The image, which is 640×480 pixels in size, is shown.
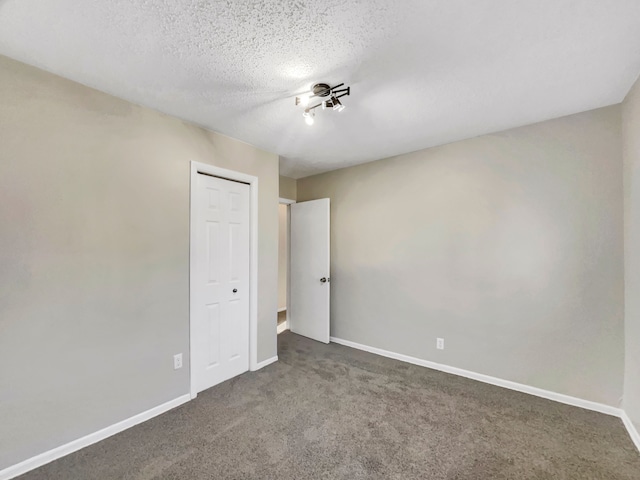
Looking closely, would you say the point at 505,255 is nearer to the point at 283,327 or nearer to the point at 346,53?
the point at 346,53

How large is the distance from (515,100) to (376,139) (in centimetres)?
118

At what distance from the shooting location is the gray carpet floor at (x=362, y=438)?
166cm

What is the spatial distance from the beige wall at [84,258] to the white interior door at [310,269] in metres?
1.88

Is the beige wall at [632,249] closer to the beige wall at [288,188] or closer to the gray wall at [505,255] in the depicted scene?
the gray wall at [505,255]

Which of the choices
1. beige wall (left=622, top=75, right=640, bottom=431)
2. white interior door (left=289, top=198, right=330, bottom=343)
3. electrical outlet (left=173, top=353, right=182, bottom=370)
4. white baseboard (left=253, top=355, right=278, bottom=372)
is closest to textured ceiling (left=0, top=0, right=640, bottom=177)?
beige wall (left=622, top=75, right=640, bottom=431)

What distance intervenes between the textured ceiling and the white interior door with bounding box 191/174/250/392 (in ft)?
2.50

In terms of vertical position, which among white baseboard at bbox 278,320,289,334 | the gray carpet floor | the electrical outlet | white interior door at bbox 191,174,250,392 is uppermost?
white interior door at bbox 191,174,250,392

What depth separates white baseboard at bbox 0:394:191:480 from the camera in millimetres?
1617

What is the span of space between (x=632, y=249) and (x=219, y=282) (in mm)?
3363

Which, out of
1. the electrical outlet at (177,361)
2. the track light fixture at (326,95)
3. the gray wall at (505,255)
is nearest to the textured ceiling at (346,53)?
the track light fixture at (326,95)

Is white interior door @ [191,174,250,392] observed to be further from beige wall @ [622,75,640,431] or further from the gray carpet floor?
beige wall @ [622,75,640,431]

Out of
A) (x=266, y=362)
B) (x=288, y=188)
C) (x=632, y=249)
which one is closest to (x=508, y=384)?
(x=632, y=249)

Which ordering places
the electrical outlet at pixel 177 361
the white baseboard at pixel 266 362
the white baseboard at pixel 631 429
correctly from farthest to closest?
the white baseboard at pixel 266 362
the electrical outlet at pixel 177 361
the white baseboard at pixel 631 429

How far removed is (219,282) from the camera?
2.72 metres
